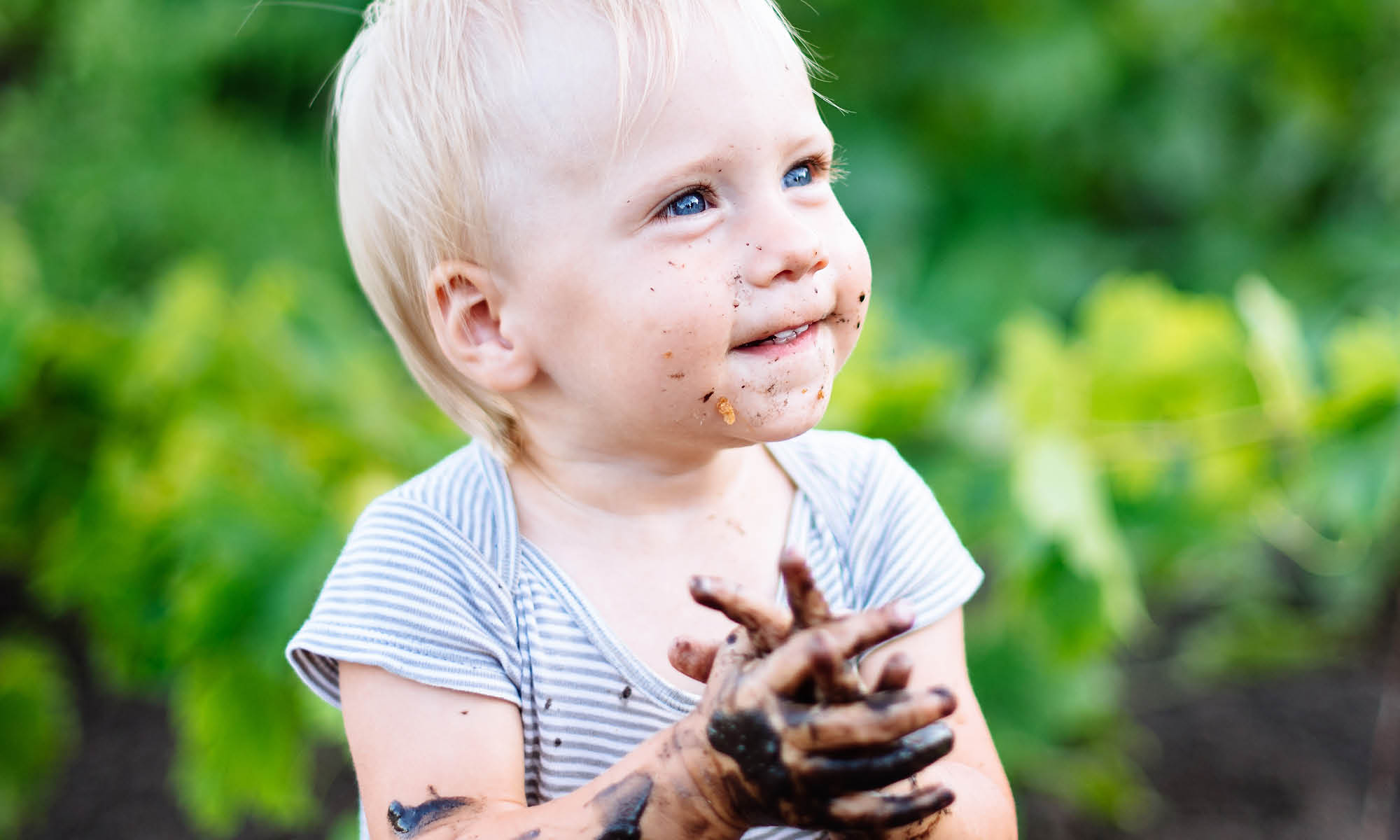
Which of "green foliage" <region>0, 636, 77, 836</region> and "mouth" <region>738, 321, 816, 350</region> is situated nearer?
"mouth" <region>738, 321, 816, 350</region>

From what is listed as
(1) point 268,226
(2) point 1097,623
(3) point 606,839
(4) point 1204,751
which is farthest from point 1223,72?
(3) point 606,839

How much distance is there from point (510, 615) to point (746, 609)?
0.81ft

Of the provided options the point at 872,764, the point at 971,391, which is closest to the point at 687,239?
the point at 872,764

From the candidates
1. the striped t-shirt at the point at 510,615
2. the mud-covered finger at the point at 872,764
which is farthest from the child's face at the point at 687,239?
the mud-covered finger at the point at 872,764

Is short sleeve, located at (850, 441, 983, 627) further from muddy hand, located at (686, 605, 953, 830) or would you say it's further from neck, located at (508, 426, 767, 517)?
muddy hand, located at (686, 605, 953, 830)

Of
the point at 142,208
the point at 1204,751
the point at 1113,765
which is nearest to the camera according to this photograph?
the point at 1113,765

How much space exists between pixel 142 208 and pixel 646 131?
2.33m

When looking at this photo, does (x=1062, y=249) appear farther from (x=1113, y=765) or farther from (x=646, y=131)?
(x=646, y=131)

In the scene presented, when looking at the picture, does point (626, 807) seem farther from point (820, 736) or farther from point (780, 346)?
point (780, 346)

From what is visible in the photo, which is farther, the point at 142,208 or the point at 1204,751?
the point at 142,208

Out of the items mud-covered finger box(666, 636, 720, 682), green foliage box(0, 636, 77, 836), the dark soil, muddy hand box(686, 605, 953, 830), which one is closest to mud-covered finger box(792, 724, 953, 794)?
muddy hand box(686, 605, 953, 830)

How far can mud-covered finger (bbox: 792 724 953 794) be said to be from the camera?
74 centimetres

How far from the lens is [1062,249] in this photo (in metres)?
2.99

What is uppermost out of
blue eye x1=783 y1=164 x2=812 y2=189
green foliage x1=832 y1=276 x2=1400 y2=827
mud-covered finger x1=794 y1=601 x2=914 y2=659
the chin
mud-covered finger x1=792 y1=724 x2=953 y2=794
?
blue eye x1=783 y1=164 x2=812 y2=189
